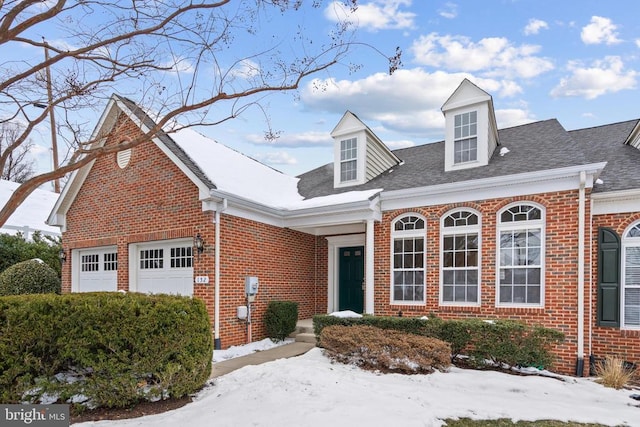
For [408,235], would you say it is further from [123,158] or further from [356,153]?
[123,158]

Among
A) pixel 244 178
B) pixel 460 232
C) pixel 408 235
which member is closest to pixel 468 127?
pixel 460 232

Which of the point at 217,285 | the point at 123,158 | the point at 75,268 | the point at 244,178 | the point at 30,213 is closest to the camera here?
the point at 217,285

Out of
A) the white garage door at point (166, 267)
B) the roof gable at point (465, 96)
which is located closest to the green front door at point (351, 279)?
the white garage door at point (166, 267)

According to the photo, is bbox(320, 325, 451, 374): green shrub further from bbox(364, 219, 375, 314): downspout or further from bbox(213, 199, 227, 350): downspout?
bbox(213, 199, 227, 350): downspout

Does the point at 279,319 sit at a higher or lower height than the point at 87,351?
lower

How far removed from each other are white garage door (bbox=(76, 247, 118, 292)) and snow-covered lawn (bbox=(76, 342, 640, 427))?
6.47 metres

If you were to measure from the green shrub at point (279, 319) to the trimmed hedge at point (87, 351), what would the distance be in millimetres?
4732

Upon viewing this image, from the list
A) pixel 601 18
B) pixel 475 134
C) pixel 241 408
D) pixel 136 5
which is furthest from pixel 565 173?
pixel 136 5

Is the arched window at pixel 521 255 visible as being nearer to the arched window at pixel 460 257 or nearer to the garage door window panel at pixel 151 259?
the arched window at pixel 460 257

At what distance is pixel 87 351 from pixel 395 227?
23.0 ft

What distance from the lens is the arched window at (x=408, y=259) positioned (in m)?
9.66

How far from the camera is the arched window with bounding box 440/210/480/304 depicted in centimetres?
898

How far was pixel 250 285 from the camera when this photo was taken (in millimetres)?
9805

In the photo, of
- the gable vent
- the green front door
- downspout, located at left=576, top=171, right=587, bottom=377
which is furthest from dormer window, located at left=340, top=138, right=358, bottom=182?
the gable vent
